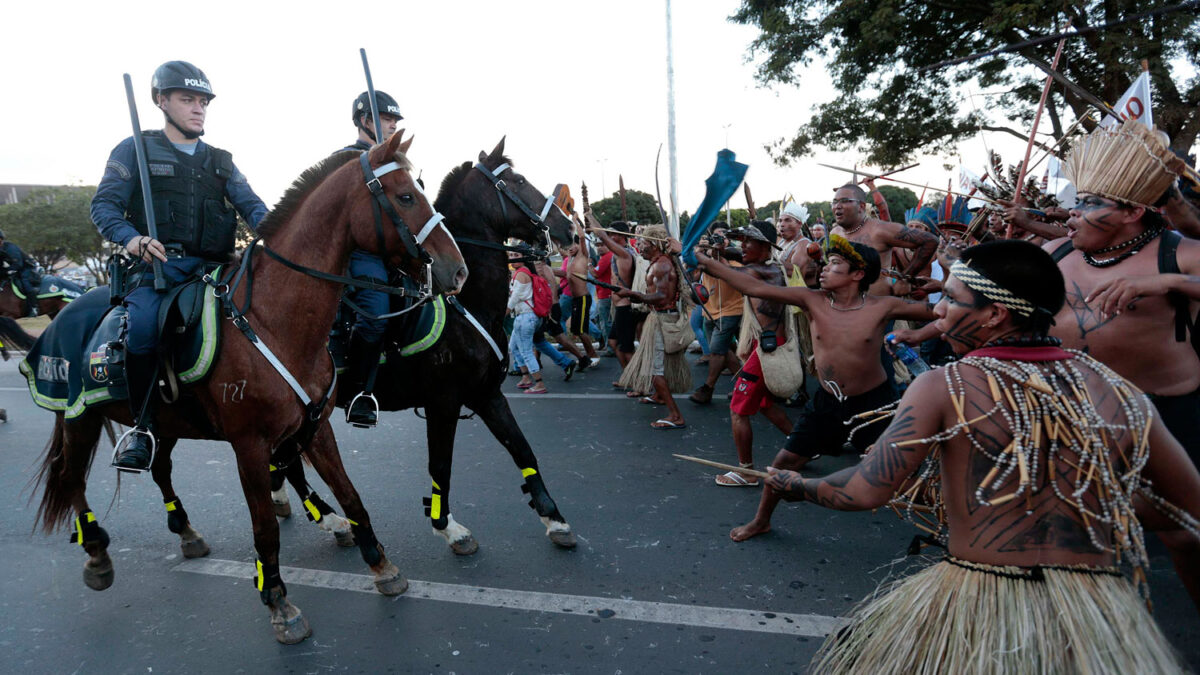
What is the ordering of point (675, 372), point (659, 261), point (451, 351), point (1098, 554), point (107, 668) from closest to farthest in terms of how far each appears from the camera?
1. point (1098, 554)
2. point (107, 668)
3. point (451, 351)
4. point (659, 261)
5. point (675, 372)

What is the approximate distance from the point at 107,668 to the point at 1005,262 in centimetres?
386

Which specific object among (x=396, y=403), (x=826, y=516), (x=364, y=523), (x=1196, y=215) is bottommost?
(x=826, y=516)

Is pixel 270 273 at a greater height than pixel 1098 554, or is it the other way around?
pixel 270 273

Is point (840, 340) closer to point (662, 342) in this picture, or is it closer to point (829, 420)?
point (829, 420)

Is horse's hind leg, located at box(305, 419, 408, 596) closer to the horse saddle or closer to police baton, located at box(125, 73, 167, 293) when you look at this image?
the horse saddle

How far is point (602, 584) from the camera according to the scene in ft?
11.9

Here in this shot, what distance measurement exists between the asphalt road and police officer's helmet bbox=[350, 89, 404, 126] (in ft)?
8.85

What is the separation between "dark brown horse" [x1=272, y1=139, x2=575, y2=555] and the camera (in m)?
4.12

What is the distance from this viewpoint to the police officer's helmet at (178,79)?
3490 millimetres

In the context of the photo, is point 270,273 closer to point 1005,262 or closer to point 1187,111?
point 1005,262

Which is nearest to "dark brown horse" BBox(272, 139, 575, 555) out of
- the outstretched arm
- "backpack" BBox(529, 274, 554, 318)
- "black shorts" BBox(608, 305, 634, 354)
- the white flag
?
the outstretched arm

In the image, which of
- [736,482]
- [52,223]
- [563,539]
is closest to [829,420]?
[736,482]

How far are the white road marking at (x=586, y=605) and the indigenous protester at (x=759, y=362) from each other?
1.73m

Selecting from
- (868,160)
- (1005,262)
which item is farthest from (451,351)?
(868,160)
